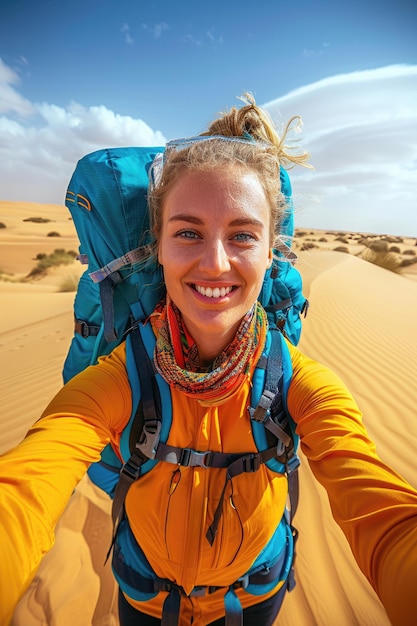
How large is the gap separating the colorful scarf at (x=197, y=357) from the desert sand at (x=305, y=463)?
1176 millimetres

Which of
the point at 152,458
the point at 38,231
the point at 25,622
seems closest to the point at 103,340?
the point at 152,458

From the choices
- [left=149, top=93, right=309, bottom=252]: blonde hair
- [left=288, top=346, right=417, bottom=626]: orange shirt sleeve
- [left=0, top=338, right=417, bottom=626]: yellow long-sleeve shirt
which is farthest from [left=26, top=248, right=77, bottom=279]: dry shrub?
[left=288, top=346, right=417, bottom=626]: orange shirt sleeve

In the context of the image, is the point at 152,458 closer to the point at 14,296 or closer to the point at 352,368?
the point at 352,368

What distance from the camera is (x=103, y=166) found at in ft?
4.63

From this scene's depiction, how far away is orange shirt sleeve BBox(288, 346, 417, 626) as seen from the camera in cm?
68

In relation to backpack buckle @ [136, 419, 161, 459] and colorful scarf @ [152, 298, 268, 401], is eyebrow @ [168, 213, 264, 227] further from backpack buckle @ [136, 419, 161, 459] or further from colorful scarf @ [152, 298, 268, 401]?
backpack buckle @ [136, 419, 161, 459]

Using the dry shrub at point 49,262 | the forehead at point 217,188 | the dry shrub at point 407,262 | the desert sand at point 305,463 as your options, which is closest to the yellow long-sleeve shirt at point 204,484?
the forehead at point 217,188

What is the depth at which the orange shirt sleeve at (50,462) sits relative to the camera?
708 mm

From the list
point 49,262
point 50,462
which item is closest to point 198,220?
point 50,462

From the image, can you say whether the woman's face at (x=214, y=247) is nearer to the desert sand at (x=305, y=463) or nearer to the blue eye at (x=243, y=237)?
the blue eye at (x=243, y=237)

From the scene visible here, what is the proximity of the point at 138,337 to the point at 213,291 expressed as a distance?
34 centimetres

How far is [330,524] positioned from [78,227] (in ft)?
8.36

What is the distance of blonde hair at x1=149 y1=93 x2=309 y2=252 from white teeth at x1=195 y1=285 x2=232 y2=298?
0.40 meters

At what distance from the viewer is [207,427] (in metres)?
1.11
